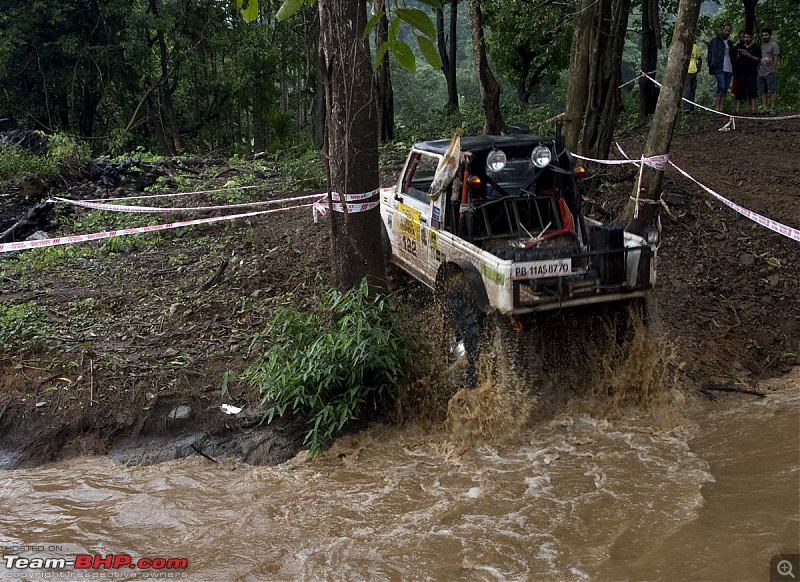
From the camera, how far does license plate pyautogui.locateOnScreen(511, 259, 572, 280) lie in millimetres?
5480

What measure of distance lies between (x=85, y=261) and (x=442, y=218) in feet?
16.6

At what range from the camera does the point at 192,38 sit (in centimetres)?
2122

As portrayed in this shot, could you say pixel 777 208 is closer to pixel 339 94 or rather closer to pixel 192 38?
pixel 339 94

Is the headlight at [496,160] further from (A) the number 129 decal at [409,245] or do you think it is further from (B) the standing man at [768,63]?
(B) the standing man at [768,63]

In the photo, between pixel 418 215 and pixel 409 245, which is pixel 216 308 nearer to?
pixel 409 245

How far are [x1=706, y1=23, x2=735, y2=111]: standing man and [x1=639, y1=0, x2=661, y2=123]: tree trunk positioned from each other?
108cm

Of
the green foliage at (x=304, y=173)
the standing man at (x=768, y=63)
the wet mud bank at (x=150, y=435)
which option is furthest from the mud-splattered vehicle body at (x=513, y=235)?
the standing man at (x=768, y=63)

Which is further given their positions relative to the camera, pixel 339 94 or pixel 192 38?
pixel 192 38

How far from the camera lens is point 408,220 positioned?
7.28 m

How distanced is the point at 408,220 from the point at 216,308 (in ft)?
7.15

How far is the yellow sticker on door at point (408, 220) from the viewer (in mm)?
7081

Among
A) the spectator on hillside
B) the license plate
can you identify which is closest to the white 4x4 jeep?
the license plate

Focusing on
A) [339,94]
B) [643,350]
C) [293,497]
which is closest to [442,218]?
[339,94]

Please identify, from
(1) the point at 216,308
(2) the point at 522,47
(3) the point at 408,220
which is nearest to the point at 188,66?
(2) the point at 522,47
